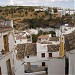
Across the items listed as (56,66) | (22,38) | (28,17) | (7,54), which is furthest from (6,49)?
(56,66)

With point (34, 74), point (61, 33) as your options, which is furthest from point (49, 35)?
point (34, 74)

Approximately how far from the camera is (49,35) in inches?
64.0

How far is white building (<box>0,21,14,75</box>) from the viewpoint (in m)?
1.58

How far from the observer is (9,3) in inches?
64.2

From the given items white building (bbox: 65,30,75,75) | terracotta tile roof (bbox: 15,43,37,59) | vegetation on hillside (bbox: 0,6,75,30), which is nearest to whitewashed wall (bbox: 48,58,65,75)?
white building (bbox: 65,30,75,75)

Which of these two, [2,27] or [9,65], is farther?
[9,65]

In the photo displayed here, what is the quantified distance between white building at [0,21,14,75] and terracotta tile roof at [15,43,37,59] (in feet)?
0.23

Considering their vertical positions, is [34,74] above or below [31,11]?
below

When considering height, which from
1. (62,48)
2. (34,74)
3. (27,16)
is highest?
(27,16)

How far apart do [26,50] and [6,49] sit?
19 cm

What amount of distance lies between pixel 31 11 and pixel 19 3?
13 cm

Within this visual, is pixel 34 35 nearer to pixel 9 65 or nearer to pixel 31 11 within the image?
pixel 31 11

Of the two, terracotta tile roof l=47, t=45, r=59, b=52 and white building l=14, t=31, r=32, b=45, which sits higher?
white building l=14, t=31, r=32, b=45

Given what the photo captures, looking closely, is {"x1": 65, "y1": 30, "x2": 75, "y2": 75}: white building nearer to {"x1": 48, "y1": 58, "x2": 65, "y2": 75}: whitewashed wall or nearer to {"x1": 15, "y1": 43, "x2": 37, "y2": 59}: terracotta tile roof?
{"x1": 48, "y1": 58, "x2": 65, "y2": 75}: whitewashed wall
